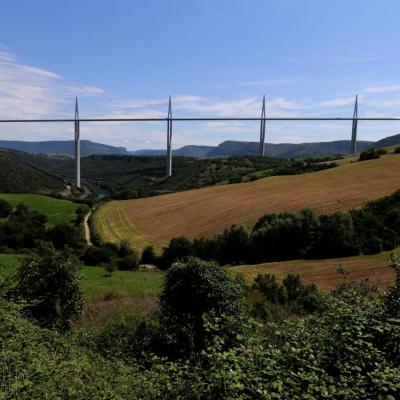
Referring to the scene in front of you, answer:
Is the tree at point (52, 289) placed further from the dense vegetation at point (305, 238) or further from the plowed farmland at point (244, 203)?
the plowed farmland at point (244, 203)

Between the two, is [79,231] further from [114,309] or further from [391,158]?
[391,158]

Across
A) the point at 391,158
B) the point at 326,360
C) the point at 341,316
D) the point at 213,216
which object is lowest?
the point at 213,216

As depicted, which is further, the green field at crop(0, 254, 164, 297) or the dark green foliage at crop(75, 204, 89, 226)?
the dark green foliage at crop(75, 204, 89, 226)

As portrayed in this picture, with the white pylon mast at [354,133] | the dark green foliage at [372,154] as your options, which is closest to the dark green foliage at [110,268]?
the dark green foliage at [372,154]

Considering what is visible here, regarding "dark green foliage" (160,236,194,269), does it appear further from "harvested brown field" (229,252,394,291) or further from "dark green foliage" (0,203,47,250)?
"dark green foliage" (0,203,47,250)

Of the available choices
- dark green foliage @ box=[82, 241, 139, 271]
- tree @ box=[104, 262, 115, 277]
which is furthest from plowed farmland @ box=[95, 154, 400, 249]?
tree @ box=[104, 262, 115, 277]

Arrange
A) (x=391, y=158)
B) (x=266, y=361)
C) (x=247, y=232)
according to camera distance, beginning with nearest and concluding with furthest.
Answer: (x=266, y=361) < (x=247, y=232) < (x=391, y=158)

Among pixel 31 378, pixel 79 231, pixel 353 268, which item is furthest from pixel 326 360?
pixel 79 231
